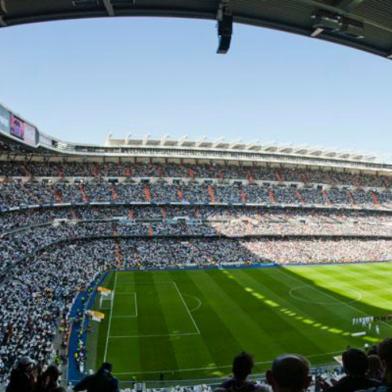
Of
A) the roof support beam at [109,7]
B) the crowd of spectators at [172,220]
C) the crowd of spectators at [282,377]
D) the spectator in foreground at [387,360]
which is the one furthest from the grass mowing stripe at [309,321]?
the roof support beam at [109,7]

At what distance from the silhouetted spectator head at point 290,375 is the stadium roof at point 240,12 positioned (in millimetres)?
5224

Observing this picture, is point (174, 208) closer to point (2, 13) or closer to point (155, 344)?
point (155, 344)

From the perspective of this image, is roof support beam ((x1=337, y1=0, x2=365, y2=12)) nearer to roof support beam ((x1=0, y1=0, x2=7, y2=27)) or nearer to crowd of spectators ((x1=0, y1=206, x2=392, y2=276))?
roof support beam ((x1=0, y1=0, x2=7, y2=27))

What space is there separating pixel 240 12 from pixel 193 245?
45.0 metres

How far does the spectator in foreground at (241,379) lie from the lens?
3.61 metres

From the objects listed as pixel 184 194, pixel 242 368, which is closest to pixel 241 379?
pixel 242 368

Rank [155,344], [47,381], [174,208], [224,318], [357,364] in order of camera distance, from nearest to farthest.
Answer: [357,364] < [47,381] < [155,344] < [224,318] < [174,208]

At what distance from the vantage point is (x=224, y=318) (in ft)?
93.4

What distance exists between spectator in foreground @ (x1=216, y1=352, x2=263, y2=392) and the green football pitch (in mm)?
17416

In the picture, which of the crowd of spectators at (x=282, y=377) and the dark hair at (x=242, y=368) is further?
the dark hair at (x=242, y=368)

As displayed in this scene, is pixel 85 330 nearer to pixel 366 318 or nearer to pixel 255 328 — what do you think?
pixel 255 328

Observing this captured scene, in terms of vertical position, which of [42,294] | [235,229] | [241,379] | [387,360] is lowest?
[42,294]

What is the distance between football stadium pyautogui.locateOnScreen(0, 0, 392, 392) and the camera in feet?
22.9

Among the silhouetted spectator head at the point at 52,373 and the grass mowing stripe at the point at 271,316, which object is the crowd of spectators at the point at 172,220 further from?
the silhouetted spectator head at the point at 52,373
